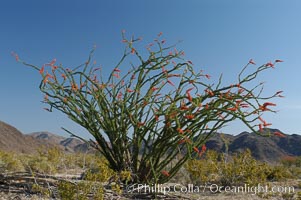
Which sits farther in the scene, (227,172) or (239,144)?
(239,144)

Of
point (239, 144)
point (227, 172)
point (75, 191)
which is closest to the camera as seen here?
point (75, 191)

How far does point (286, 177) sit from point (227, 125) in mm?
7176

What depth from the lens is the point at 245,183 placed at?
7500 millimetres

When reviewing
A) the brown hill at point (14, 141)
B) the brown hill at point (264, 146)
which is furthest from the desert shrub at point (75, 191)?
the brown hill at point (264, 146)

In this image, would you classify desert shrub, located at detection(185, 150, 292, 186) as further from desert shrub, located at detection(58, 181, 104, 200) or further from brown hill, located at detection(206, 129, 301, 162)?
brown hill, located at detection(206, 129, 301, 162)

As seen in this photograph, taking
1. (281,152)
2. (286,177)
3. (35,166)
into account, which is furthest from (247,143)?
(35,166)

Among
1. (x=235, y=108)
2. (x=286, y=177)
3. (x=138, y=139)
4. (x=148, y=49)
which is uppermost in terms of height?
(x=148, y=49)

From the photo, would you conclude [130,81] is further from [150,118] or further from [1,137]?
[1,137]

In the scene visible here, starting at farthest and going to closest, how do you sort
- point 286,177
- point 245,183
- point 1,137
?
point 1,137 < point 286,177 < point 245,183

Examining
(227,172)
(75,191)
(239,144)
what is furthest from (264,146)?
(75,191)

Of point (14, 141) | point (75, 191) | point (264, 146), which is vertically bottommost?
point (75, 191)

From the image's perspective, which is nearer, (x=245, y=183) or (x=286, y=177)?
(x=245, y=183)

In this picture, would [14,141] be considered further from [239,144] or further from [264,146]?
[264,146]

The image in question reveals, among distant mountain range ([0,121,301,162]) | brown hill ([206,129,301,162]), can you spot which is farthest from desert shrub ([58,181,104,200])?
brown hill ([206,129,301,162])
